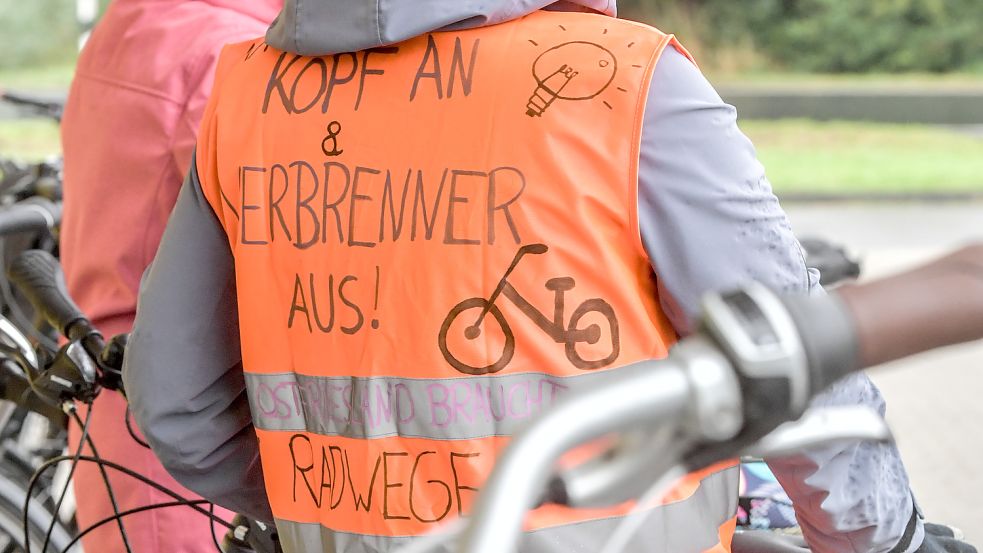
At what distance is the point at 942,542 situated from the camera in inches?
68.6

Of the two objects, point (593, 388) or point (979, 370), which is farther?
point (979, 370)

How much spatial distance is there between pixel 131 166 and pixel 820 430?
1734 mm

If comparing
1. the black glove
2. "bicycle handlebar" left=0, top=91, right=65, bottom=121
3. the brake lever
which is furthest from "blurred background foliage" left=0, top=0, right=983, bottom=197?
the brake lever

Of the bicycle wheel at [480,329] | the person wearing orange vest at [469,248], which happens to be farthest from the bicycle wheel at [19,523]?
the bicycle wheel at [480,329]

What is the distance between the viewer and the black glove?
1.65m

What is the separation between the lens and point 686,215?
141 cm

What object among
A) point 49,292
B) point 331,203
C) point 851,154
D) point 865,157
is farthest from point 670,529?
point 851,154

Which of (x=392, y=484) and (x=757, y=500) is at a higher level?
(x=392, y=484)

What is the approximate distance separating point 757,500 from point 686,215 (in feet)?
2.78

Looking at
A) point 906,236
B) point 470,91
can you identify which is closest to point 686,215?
point 470,91

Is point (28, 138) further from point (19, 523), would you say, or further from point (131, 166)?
point (131, 166)

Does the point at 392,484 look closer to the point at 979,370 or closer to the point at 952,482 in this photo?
the point at 952,482

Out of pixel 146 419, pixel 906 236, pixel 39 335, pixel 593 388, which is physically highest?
pixel 593 388

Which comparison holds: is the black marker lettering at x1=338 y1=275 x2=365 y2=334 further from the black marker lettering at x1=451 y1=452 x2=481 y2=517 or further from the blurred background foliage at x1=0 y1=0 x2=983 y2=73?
the blurred background foliage at x1=0 y1=0 x2=983 y2=73
